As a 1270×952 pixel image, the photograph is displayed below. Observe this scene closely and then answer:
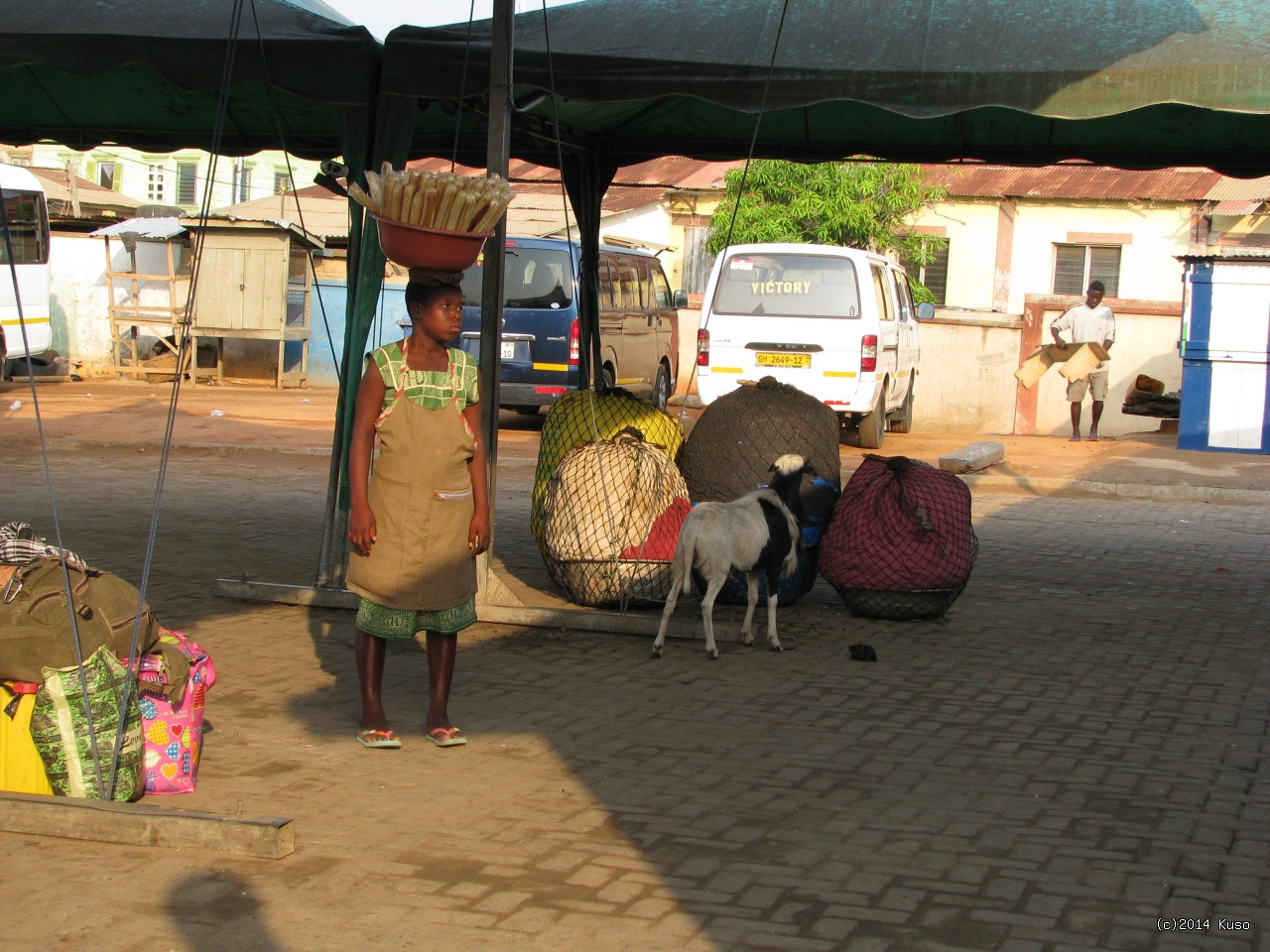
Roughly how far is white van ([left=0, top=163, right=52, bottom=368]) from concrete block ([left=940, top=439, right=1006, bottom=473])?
47.2ft

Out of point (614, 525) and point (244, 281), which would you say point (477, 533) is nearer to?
point (614, 525)

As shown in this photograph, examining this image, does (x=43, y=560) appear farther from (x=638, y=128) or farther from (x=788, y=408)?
(x=638, y=128)

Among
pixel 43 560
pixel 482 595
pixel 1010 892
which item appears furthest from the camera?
pixel 482 595

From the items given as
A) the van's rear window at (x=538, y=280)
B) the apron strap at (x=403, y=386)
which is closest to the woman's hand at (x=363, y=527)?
the apron strap at (x=403, y=386)

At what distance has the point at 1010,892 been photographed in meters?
3.91

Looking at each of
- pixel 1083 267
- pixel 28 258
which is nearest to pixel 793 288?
pixel 28 258

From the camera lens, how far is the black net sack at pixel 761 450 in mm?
7832

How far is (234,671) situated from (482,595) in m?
1.60

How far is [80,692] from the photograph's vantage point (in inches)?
167

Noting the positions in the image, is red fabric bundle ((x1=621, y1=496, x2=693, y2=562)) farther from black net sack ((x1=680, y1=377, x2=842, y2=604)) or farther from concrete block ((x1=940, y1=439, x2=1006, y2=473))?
concrete block ((x1=940, y1=439, x2=1006, y2=473))

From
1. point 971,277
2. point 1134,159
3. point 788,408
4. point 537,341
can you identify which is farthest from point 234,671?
point 971,277

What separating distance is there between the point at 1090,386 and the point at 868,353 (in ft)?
12.8

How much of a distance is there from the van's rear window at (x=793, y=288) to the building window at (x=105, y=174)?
3551cm

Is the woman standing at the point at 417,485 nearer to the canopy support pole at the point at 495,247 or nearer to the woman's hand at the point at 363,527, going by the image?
the woman's hand at the point at 363,527
